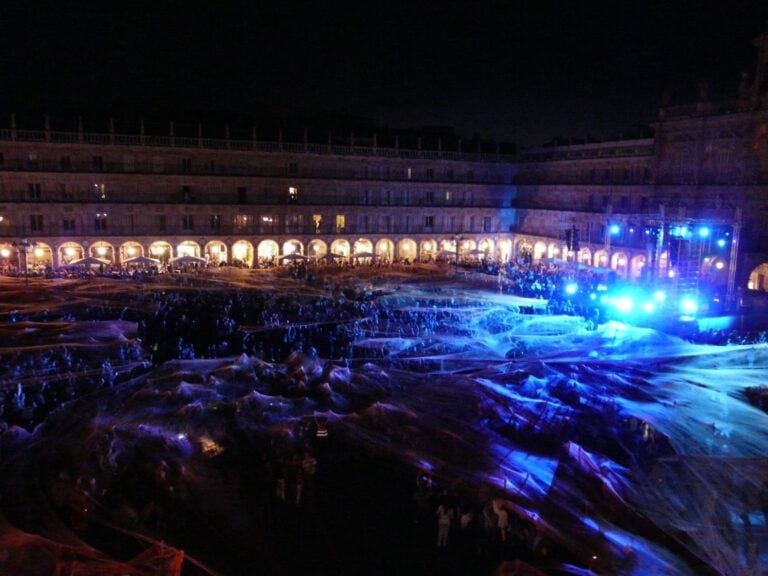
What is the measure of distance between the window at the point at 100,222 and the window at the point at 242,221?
813 centimetres

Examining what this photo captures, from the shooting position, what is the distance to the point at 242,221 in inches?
1762

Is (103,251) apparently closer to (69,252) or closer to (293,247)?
(69,252)

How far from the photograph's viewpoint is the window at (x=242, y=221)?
146 ft

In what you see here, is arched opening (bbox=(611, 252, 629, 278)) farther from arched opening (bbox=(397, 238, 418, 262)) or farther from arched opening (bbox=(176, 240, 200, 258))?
arched opening (bbox=(176, 240, 200, 258))

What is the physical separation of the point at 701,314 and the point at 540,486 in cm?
2075

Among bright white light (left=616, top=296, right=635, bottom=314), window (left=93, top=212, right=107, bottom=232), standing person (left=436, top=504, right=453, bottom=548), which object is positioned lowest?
standing person (left=436, top=504, right=453, bottom=548)

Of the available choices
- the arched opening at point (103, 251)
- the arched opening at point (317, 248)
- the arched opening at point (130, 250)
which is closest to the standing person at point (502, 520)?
the arched opening at point (103, 251)

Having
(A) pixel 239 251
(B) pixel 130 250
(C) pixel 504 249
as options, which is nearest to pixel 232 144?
(A) pixel 239 251

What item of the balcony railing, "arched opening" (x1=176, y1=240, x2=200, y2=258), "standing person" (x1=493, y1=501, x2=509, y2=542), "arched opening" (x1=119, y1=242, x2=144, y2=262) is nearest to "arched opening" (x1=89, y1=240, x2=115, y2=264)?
"arched opening" (x1=119, y1=242, x2=144, y2=262)

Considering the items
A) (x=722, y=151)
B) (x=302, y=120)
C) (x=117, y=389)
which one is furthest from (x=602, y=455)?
(x=302, y=120)

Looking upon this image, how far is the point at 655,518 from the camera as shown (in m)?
11.0

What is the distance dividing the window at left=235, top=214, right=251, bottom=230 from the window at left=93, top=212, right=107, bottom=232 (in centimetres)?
813

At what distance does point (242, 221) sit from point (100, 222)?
881 centimetres

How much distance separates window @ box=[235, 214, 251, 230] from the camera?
146 ft
